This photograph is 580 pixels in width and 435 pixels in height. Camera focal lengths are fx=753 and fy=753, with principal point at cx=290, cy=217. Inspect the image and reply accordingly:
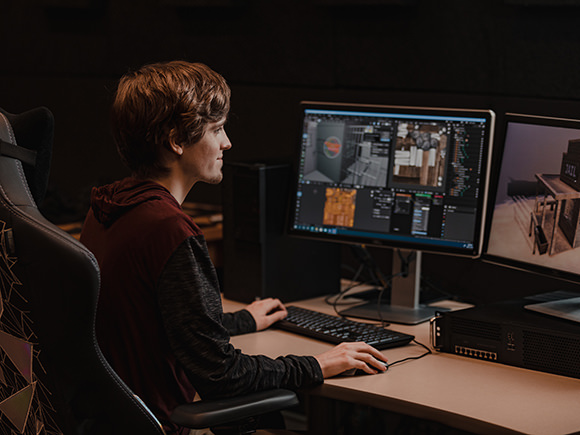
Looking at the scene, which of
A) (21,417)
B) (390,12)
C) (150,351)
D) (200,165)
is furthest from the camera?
(390,12)

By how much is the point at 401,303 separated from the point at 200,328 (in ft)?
2.58

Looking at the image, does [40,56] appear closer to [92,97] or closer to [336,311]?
[92,97]

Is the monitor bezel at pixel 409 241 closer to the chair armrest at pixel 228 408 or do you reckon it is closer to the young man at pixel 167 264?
the young man at pixel 167 264

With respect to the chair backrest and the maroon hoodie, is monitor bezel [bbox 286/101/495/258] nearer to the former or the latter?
the maroon hoodie

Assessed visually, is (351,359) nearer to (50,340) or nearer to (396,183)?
(396,183)

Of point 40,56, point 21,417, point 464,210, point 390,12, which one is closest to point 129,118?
point 21,417

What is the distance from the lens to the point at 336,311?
1.96 m

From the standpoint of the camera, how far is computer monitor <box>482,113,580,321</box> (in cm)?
159

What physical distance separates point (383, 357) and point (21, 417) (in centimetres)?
72

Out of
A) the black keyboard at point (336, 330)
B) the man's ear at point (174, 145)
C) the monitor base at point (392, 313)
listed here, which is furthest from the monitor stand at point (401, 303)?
the man's ear at point (174, 145)

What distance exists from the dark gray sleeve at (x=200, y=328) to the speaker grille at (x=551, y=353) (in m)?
0.55

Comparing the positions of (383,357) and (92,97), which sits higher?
(92,97)

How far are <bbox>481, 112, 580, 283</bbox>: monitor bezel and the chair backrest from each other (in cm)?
90

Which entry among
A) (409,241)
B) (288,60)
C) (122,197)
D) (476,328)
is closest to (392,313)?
(409,241)
